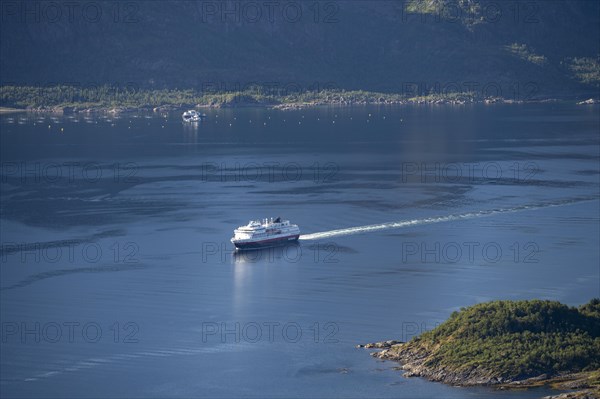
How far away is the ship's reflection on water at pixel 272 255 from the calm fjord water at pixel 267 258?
33 centimetres

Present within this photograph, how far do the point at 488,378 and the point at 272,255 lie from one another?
28.6m

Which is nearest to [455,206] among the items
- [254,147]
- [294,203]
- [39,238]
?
[294,203]

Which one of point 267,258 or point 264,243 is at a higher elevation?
point 264,243

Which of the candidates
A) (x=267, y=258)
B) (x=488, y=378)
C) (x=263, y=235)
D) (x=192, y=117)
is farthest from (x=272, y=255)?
(x=192, y=117)

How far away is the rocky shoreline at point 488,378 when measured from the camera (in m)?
49.3

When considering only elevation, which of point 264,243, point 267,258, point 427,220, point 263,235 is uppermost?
point 427,220

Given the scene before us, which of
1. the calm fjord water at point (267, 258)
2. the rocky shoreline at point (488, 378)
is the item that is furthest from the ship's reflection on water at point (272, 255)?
the rocky shoreline at point (488, 378)

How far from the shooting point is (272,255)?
78.2 metres

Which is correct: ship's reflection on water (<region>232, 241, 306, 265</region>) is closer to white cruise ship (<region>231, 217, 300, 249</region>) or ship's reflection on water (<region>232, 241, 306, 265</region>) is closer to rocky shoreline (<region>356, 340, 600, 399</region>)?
white cruise ship (<region>231, 217, 300, 249</region>)

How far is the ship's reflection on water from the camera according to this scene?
76.3 m

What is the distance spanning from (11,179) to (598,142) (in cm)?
6610

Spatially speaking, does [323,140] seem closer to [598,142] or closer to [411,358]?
[598,142]

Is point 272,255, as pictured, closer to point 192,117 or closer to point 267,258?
point 267,258

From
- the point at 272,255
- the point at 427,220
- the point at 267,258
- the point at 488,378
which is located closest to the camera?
the point at 488,378
